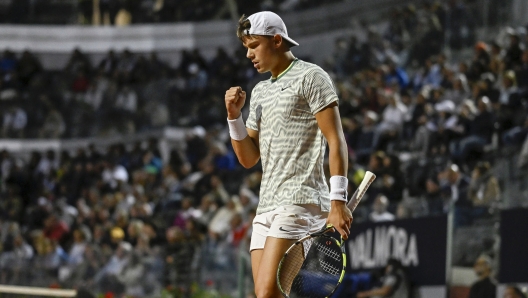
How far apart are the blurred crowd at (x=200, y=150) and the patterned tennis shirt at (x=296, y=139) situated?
4948 millimetres

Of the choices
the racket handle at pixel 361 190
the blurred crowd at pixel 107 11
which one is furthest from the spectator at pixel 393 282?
the blurred crowd at pixel 107 11

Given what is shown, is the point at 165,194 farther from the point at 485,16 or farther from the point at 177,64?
the point at 177,64

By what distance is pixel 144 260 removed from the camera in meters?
13.4

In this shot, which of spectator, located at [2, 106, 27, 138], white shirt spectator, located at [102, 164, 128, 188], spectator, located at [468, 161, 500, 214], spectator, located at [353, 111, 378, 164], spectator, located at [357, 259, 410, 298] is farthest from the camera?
spectator, located at [2, 106, 27, 138]

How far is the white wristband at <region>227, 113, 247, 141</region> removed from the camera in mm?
5109

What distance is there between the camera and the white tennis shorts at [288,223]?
482cm

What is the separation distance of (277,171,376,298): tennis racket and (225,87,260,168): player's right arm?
2.02 ft

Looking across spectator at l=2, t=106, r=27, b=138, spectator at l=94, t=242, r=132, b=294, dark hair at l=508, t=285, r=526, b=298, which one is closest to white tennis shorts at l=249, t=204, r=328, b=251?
dark hair at l=508, t=285, r=526, b=298

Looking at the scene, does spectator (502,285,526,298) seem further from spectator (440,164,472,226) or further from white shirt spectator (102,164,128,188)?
white shirt spectator (102,164,128,188)

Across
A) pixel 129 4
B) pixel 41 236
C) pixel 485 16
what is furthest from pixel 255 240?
pixel 129 4

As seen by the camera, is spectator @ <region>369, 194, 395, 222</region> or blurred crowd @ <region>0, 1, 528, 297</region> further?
blurred crowd @ <region>0, 1, 528, 297</region>

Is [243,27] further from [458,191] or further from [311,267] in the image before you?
[458,191]

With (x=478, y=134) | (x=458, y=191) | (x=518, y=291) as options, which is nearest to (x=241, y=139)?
(x=518, y=291)

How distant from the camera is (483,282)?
30.5ft
